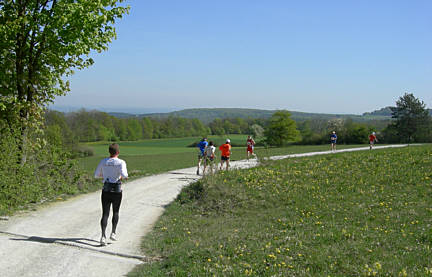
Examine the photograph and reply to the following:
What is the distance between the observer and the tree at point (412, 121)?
7269 centimetres

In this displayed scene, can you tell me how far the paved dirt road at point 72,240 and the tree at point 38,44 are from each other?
3.00 m

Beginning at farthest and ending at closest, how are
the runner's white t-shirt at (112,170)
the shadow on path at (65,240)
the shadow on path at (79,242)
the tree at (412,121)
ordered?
the tree at (412,121) → the shadow on path at (65,240) → the runner's white t-shirt at (112,170) → the shadow on path at (79,242)

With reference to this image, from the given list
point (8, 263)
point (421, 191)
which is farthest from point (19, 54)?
point (421, 191)

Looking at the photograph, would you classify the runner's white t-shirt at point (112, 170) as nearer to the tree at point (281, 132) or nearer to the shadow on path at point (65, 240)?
the shadow on path at point (65, 240)

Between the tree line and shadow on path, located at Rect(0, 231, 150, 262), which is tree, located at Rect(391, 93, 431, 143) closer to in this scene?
the tree line

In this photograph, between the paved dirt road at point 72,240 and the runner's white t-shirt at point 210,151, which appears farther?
the runner's white t-shirt at point 210,151

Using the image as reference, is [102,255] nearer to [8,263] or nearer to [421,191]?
[8,263]

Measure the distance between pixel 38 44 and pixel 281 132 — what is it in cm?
7452

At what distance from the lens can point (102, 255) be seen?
25.2ft

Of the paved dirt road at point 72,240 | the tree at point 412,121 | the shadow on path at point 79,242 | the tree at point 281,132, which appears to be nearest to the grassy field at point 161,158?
the paved dirt road at point 72,240

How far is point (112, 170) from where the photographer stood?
8.12m

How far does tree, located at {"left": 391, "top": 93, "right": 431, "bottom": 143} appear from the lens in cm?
7269

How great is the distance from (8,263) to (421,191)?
39.2 ft

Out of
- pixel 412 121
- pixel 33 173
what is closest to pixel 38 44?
pixel 33 173
